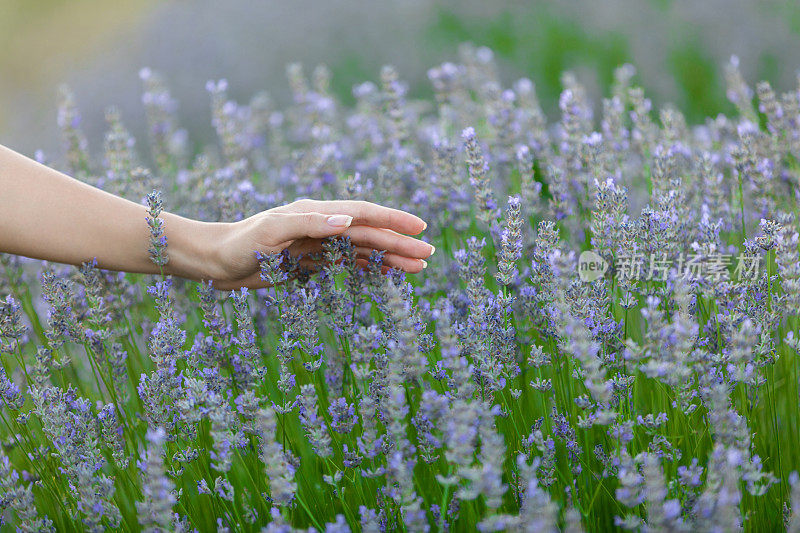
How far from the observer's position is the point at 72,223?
7.15ft

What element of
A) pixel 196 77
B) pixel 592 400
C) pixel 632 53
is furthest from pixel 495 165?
pixel 196 77

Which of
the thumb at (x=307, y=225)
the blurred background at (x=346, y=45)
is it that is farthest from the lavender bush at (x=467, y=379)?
the blurred background at (x=346, y=45)

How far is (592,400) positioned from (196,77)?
26.1ft

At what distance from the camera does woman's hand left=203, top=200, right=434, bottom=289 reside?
1953 mm

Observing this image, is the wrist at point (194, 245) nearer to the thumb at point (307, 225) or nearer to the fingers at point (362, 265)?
the fingers at point (362, 265)

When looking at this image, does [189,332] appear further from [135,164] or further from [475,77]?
[475,77]

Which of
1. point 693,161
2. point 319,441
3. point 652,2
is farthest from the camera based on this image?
point 652,2

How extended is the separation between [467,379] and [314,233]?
57cm

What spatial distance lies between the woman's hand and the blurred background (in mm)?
4145

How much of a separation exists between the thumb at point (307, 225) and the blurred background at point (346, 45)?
434 cm

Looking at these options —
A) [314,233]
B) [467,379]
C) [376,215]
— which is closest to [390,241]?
[376,215]

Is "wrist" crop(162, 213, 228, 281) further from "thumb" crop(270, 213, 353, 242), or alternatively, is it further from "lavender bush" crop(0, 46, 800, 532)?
"thumb" crop(270, 213, 353, 242)

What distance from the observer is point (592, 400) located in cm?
188

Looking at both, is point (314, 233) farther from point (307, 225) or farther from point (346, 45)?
point (346, 45)
